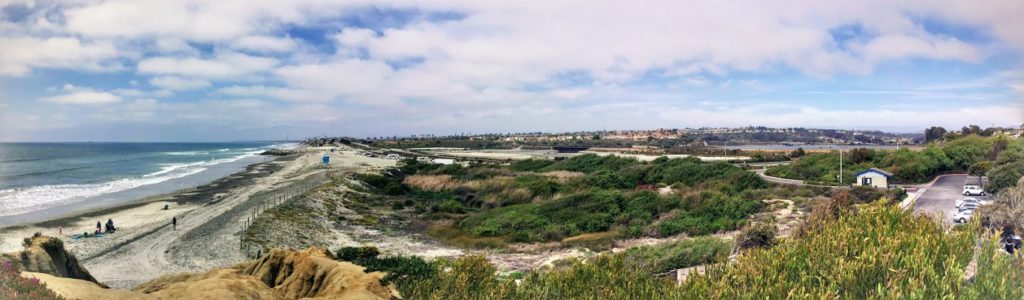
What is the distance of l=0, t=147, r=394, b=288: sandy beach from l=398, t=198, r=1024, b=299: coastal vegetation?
1553 centimetres

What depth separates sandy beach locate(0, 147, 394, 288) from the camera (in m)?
20.7

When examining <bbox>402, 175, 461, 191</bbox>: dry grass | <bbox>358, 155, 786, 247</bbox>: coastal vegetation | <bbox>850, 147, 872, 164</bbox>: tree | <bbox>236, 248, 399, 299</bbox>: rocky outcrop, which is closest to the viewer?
<bbox>236, 248, 399, 299</bbox>: rocky outcrop

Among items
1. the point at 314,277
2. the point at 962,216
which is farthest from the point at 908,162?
the point at 314,277

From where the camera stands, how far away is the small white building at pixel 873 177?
4150 centimetres

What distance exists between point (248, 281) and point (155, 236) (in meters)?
20.7

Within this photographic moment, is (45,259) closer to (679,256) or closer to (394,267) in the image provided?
(394,267)

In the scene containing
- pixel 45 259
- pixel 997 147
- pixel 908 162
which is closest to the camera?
pixel 45 259

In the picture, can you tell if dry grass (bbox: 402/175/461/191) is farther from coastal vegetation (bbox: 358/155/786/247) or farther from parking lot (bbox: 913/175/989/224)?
parking lot (bbox: 913/175/989/224)

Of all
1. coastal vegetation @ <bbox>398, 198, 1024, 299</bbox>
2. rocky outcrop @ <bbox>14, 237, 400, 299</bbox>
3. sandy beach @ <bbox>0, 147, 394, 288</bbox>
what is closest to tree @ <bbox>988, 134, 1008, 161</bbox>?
coastal vegetation @ <bbox>398, 198, 1024, 299</bbox>

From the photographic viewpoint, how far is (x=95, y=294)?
781 centimetres

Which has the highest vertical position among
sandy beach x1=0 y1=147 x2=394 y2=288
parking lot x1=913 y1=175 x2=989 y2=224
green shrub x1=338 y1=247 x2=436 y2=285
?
green shrub x1=338 y1=247 x2=436 y2=285

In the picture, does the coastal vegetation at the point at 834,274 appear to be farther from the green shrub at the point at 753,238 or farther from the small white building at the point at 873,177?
the small white building at the point at 873,177

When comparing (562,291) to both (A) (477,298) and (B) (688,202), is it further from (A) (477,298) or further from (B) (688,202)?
(B) (688,202)

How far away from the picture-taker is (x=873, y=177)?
139 feet
